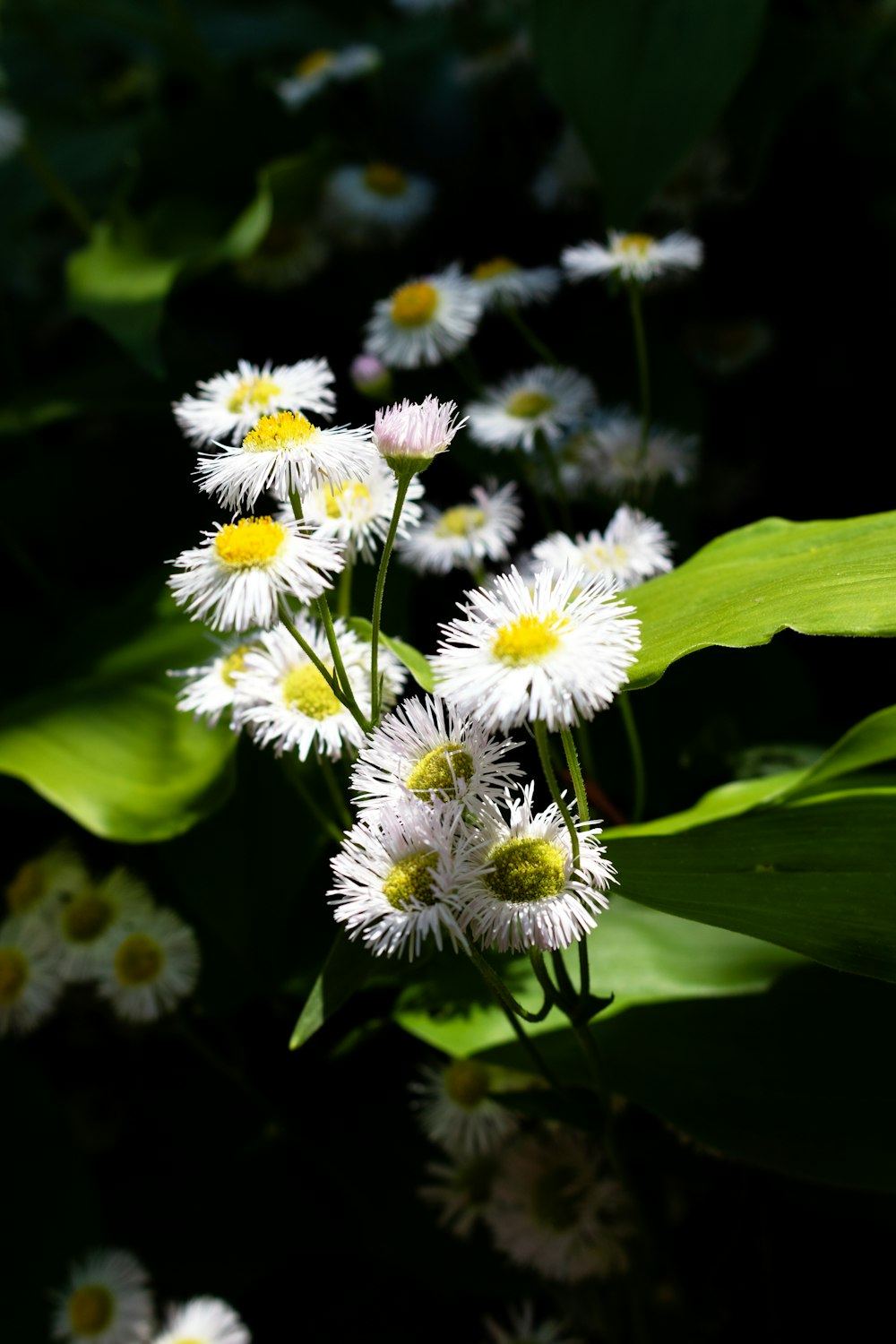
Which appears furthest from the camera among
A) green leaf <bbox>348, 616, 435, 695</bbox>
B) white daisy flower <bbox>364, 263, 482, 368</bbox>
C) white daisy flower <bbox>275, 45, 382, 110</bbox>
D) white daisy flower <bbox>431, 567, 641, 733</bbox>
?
white daisy flower <bbox>275, 45, 382, 110</bbox>

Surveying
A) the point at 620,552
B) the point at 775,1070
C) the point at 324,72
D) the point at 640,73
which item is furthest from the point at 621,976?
the point at 324,72

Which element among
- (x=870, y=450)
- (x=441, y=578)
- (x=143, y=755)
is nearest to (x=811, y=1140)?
(x=143, y=755)

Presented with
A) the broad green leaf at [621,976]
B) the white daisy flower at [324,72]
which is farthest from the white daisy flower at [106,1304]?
the white daisy flower at [324,72]

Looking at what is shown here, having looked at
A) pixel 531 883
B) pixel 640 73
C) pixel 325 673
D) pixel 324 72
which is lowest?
pixel 531 883

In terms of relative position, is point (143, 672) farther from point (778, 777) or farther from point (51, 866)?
point (778, 777)

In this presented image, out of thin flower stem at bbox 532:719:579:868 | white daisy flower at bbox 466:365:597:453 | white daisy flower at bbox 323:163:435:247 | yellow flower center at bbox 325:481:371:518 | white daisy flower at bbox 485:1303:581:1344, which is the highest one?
white daisy flower at bbox 323:163:435:247

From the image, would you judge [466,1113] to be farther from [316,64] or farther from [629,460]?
[316,64]

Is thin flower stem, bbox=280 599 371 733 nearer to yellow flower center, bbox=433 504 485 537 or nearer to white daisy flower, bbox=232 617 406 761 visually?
white daisy flower, bbox=232 617 406 761

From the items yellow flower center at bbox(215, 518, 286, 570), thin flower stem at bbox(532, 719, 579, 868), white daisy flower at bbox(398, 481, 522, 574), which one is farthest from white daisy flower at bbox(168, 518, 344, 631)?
white daisy flower at bbox(398, 481, 522, 574)
